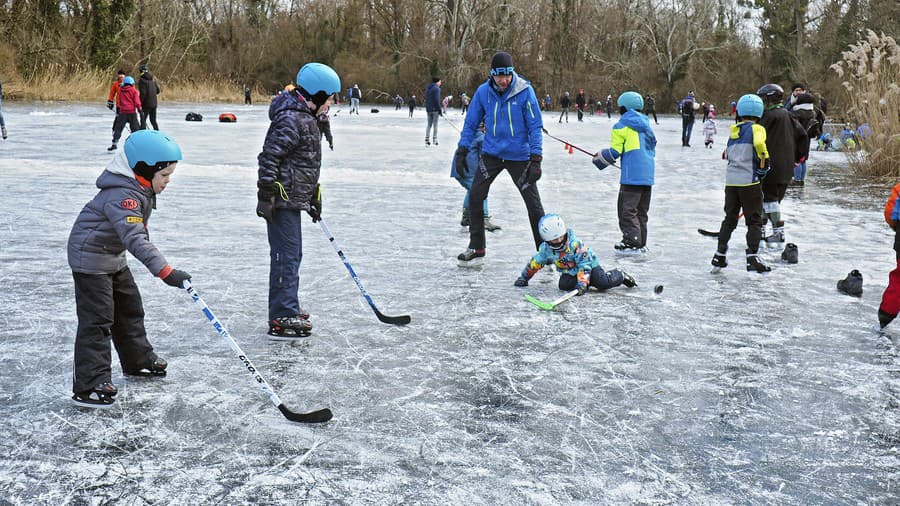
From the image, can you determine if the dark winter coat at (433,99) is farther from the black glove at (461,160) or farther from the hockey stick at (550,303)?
the hockey stick at (550,303)

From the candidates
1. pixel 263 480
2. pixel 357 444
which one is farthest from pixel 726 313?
pixel 263 480

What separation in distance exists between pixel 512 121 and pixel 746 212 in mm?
1916

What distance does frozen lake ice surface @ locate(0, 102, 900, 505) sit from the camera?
9.27 feet

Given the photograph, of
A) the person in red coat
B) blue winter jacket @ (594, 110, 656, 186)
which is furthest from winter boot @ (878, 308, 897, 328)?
the person in red coat

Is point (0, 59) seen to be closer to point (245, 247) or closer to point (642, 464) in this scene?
point (245, 247)

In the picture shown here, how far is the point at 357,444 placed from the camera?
3.10 metres

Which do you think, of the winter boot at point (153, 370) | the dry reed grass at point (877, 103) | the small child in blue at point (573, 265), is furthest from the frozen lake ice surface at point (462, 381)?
the dry reed grass at point (877, 103)

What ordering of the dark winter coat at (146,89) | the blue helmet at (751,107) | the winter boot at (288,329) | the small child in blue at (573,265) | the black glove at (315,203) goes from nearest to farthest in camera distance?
1. the winter boot at (288,329)
2. the black glove at (315,203)
3. the small child in blue at (573,265)
4. the blue helmet at (751,107)
5. the dark winter coat at (146,89)

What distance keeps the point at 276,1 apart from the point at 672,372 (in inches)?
2411

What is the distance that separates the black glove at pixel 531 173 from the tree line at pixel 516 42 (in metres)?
36.1

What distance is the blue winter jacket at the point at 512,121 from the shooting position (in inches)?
241

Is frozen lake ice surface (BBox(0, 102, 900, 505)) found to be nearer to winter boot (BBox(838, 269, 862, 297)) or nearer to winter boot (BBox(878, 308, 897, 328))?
winter boot (BBox(878, 308, 897, 328))

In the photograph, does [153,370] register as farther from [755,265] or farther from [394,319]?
[755,265]

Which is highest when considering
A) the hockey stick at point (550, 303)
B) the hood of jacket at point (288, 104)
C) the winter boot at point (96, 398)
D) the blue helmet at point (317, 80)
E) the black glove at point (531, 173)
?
the blue helmet at point (317, 80)
